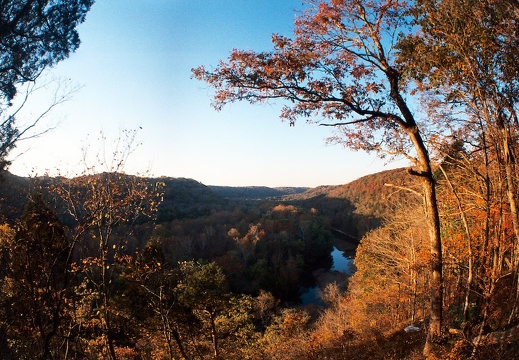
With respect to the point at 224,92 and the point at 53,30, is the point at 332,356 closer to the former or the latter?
the point at 224,92

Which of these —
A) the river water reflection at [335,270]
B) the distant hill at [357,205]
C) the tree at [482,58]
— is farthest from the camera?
the distant hill at [357,205]

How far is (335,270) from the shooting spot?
43.7 m

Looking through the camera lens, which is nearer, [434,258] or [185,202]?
[434,258]

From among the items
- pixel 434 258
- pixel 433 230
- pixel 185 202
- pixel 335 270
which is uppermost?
pixel 433 230

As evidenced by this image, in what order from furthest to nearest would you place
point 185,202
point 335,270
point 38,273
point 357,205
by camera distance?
point 185,202 → point 357,205 → point 335,270 → point 38,273

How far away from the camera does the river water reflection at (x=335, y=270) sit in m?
35.5

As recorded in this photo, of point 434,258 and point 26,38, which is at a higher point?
point 26,38

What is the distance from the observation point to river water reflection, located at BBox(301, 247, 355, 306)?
35494mm

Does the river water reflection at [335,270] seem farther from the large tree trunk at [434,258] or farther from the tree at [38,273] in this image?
the tree at [38,273]

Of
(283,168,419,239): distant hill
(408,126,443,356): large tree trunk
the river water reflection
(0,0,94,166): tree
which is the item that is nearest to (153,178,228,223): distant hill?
the river water reflection

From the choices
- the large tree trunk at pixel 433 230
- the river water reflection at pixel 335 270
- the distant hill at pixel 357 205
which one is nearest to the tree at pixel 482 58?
the large tree trunk at pixel 433 230

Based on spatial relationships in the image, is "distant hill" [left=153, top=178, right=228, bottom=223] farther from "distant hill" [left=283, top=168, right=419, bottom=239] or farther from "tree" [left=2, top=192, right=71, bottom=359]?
"tree" [left=2, top=192, right=71, bottom=359]

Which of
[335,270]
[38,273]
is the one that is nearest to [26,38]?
[38,273]

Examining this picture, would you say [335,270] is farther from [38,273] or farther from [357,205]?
[38,273]
